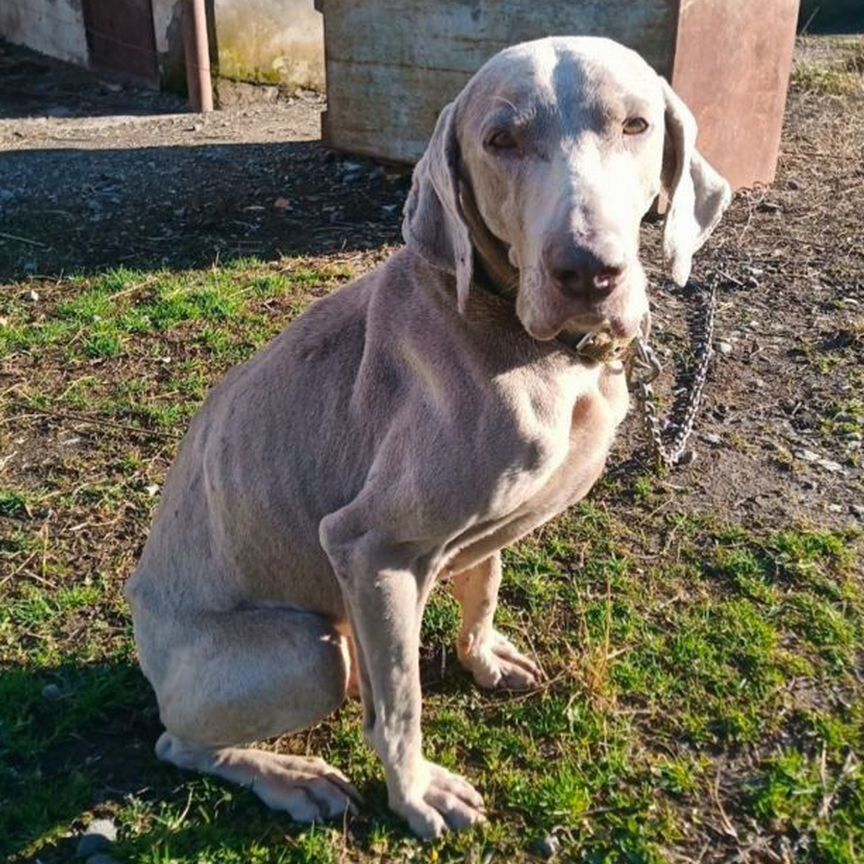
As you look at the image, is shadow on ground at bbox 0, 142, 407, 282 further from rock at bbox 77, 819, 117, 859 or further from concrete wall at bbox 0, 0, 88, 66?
rock at bbox 77, 819, 117, 859

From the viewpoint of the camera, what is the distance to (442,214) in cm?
244

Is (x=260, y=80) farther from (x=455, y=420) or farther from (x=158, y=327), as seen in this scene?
(x=455, y=420)

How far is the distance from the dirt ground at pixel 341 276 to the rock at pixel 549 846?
154 millimetres

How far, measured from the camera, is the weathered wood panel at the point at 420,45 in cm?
595

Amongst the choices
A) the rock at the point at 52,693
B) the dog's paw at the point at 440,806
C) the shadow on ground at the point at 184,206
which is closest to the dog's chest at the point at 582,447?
the dog's paw at the point at 440,806

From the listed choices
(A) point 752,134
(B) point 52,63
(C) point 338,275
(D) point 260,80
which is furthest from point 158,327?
(B) point 52,63

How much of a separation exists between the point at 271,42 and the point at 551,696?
24.8 feet

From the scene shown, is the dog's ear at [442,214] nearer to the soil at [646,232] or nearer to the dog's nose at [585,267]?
the dog's nose at [585,267]

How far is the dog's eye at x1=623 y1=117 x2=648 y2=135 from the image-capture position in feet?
7.50

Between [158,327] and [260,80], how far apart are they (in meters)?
4.78

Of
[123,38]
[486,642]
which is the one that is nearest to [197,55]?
[123,38]

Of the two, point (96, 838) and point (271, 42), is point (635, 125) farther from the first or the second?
point (271, 42)

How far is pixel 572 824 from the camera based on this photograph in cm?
280

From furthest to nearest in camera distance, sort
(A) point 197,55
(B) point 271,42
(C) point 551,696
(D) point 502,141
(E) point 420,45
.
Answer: (B) point 271,42 < (A) point 197,55 < (E) point 420,45 < (C) point 551,696 < (D) point 502,141
